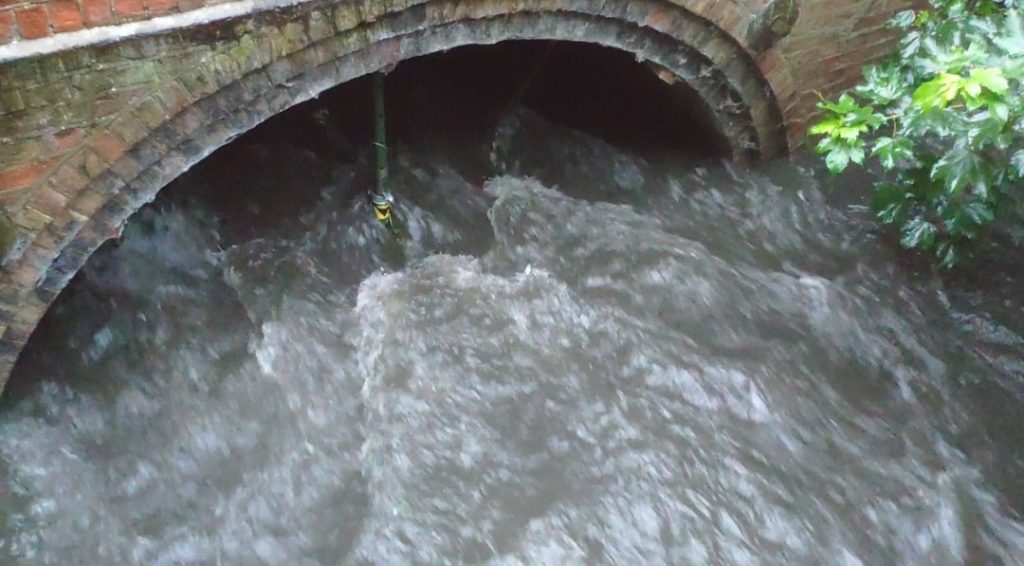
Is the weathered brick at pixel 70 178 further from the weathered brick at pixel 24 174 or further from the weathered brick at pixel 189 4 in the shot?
the weathered brick at pixel 189 4

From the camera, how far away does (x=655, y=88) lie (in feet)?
15.7

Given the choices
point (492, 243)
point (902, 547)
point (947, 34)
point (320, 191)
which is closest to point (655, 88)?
point (492, 243)

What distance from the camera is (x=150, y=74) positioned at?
8.67 feet

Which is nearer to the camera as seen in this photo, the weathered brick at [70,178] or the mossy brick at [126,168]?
the weathered brick at [70,178]

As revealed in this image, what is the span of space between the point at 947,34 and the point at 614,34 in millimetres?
1374

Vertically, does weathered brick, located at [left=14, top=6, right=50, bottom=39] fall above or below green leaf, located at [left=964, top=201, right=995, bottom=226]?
above

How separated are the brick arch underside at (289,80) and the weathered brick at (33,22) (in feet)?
1.55

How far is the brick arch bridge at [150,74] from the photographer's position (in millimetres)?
2471

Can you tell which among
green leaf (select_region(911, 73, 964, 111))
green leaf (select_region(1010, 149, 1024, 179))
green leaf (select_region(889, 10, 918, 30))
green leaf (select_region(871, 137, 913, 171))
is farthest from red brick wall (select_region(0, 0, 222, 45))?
green leaf (select_region(889, 10, 918, 30))

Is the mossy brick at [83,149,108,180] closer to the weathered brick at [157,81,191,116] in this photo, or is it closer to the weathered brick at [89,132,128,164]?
the weathered brick at [89,132,128,164]

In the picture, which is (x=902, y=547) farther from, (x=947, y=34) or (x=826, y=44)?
(x=826, y=44)

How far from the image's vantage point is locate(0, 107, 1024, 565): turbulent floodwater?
10.6 ft

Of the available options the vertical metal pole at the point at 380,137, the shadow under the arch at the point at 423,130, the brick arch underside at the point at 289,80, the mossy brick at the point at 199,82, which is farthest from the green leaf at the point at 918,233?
the mossy brick at the point at 199,82

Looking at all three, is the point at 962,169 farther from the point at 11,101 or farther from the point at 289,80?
the point at 11,101
